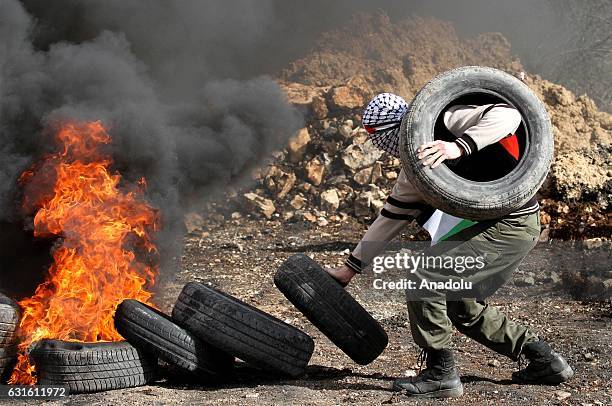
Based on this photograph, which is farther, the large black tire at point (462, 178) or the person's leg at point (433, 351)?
the person's leg at point (433, 351)

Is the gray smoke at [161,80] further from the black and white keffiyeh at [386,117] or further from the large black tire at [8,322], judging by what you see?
the black and white keffiyeh at [386,117]

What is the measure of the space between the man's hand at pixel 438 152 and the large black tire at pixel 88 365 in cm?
231

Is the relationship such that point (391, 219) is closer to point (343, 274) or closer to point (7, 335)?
point (343, 274)

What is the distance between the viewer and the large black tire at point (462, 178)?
4.07 metres

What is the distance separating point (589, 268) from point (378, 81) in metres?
8.91

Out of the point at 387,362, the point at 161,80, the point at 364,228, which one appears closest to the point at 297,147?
the point at 364,228

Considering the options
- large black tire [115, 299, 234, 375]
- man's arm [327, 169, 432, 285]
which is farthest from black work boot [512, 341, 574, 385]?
large black tire [115, 299, 234, 375]

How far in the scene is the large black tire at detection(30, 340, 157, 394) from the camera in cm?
459

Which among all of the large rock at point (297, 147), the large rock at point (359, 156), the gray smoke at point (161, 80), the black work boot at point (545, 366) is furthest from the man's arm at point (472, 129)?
the large rock at point (297, 147)

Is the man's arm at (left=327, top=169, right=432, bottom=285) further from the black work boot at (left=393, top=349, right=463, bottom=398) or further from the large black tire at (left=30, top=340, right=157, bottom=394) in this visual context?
the large black tire at (left=30, top=340, right=157, bottom=394)

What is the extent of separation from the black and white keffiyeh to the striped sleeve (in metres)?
0.27

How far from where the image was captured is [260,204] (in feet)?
42.9

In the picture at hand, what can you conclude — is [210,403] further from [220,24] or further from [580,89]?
[580,89]

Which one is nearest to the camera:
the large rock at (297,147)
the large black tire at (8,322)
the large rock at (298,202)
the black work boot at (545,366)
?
the black work boot at (545,366)
